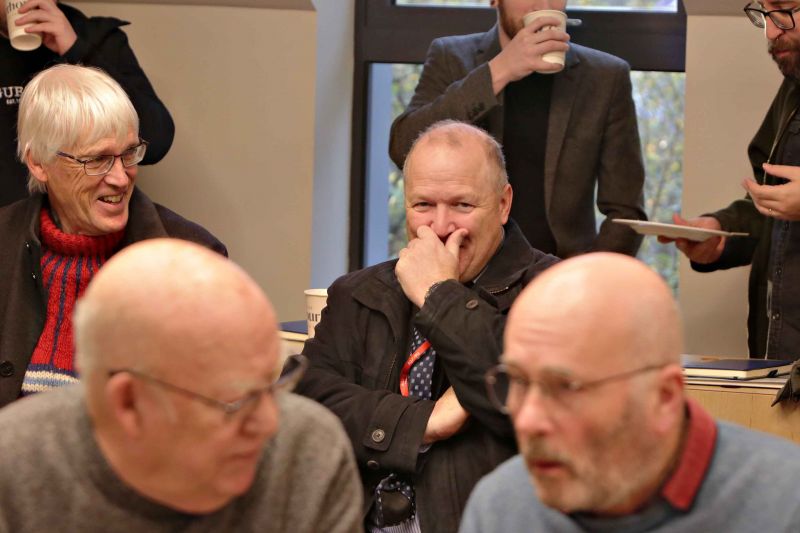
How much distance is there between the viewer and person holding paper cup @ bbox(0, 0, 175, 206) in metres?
3.43

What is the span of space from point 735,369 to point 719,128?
1609 mm

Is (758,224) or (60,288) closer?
(60,288)

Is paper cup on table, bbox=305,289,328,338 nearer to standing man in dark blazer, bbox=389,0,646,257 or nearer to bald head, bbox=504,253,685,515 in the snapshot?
standing man in dark blazer, bbox=389,0,646,257

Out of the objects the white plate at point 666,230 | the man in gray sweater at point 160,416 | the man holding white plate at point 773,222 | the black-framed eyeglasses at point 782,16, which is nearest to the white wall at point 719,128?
the man holding white plate at point 773,222

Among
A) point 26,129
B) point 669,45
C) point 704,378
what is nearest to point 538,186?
point 669,45

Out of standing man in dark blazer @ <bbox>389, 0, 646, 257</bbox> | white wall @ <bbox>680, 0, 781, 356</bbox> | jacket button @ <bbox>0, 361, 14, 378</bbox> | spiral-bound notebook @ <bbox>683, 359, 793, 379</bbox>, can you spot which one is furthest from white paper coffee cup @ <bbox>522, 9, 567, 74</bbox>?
jacket button @ <bbox>0, 361, 14, 378</bbox>

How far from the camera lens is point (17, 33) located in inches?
130

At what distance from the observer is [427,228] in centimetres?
264

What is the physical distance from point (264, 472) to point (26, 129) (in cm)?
159

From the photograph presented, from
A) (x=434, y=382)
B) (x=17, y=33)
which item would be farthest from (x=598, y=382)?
(x=17, y=33)

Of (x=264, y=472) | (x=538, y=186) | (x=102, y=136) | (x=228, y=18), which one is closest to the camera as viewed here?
(x=264, y=472)

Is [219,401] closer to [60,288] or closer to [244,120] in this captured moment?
[60,288]

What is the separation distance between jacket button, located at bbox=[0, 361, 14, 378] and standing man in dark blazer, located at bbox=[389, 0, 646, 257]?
136cm

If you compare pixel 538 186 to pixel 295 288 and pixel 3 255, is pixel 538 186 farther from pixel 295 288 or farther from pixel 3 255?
pixel 3 255
